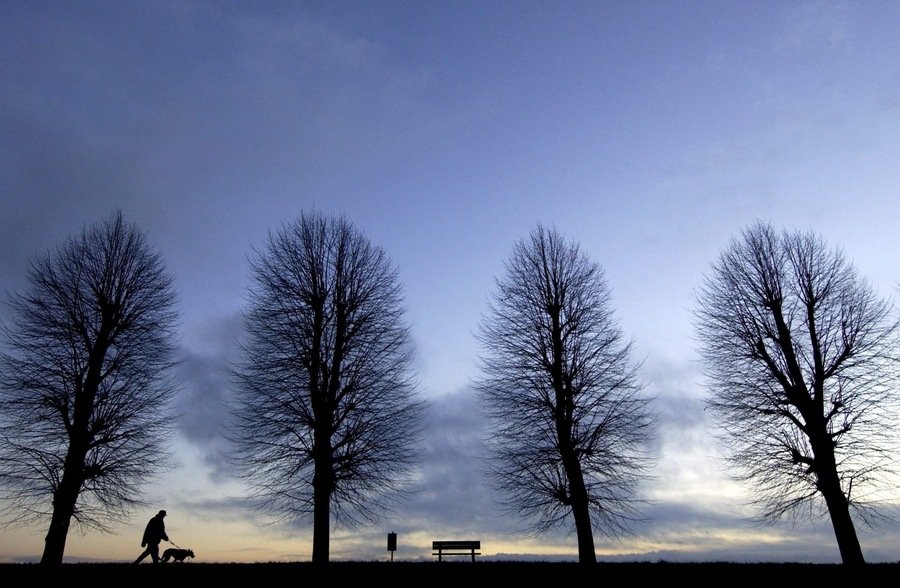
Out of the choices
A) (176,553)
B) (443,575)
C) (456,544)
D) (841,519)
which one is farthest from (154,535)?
(841,519)

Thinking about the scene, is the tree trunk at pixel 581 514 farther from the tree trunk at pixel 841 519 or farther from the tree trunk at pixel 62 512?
the tree trunk at pixel 62 512

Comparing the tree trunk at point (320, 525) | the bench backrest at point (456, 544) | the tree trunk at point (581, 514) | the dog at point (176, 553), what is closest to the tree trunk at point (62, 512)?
the dog at point (176, 553)

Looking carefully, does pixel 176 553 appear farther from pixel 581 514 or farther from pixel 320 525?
pixel 581 514

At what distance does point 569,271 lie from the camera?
25.6m

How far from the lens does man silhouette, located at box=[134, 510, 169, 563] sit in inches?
742

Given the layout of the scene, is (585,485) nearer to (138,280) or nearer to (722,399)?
(722,399)

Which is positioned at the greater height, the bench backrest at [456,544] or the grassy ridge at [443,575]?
the bench backrest at [456,544]

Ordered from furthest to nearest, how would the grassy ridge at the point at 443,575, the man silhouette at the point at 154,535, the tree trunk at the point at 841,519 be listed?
the tree trunk at the point at 841,519 < the man silhouette at the point at 154,535 < the grassy ridge at the point at 443,575

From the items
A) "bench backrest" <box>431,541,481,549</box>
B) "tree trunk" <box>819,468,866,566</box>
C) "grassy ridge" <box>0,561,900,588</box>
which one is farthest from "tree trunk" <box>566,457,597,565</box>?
"tree trunk" <box>819,468,866,566</box>

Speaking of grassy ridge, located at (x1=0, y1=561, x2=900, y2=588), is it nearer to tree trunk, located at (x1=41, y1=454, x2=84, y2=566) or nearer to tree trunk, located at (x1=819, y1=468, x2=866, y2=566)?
tree trunk, located at (x1=819, y1=468, x2=866, y2=566)

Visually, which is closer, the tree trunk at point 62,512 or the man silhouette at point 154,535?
the man silhouette at point 154,535

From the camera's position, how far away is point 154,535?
19016mm

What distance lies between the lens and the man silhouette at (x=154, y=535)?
18859 millimetres

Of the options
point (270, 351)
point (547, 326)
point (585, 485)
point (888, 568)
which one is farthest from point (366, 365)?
point (888, 568)
